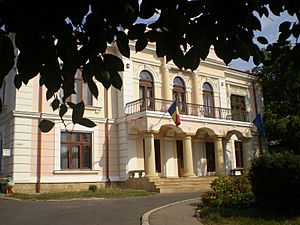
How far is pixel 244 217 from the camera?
27.8 ft

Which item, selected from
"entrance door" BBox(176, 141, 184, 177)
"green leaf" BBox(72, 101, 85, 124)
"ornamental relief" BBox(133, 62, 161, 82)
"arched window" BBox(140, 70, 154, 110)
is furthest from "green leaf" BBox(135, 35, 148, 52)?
"entrance door" BBox(176, 141, 184, 177)

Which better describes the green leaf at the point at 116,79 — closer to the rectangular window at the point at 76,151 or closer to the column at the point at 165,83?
the rectangular window at the point at 76,151

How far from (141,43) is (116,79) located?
40 centimetres

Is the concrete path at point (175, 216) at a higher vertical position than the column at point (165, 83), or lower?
lower

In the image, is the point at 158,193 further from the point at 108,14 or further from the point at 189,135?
the point at 108,14

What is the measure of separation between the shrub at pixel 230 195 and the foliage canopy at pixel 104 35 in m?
8.14

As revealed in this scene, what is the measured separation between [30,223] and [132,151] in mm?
11729

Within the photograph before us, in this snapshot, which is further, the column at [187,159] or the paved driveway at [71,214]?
the column at [187,159]

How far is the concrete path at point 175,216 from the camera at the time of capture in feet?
27.7

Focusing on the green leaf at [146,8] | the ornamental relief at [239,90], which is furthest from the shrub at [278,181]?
the ornamental relief at [239,90]

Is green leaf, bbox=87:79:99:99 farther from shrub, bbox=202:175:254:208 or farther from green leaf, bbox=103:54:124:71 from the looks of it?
shrub, bbox=202:175:254:208

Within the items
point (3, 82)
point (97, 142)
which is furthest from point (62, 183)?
point (3, 82)

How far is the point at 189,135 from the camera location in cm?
2120

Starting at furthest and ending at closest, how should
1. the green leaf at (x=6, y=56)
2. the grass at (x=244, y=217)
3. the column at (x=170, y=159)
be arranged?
the column at (x=170, y=159) < the grass at (x=244, y=217) < the green leaf at (x=6, y=56)
